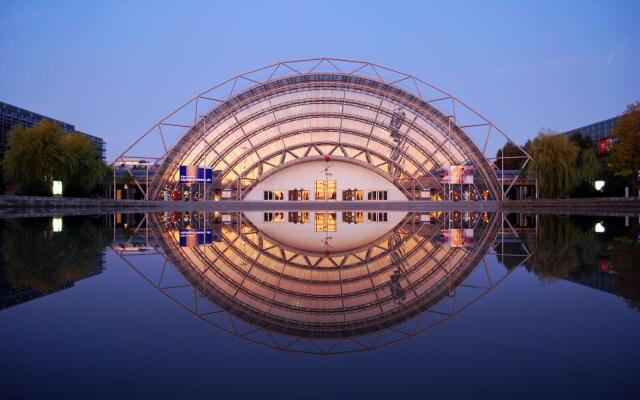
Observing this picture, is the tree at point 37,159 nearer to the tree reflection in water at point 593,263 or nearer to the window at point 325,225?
the window at point 325,225

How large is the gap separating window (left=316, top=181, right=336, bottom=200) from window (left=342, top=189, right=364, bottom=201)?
1.75 metres

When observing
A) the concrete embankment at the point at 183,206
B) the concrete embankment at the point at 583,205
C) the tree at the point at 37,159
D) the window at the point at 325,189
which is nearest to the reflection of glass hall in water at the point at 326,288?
the concrete embankment at the point at 183,206

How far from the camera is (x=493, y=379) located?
389 centimetres

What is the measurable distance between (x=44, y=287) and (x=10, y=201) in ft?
150

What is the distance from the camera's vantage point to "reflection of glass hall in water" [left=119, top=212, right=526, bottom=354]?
5582 millimetres

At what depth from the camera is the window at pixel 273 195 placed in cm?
8669

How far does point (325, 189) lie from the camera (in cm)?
8775

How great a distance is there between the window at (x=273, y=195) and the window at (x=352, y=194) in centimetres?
982

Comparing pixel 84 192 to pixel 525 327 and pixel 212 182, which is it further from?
pixel 525 327

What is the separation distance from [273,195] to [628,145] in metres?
50.3

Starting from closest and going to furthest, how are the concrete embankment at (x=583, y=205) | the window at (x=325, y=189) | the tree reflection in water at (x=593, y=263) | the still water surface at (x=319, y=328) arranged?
1. the still water surface at (x=319, y=328)
2. the tree reflection in water at (x=593, y=263)
3. the concrete embankment at (x=583, y=205)
4. the window at (x=325, y=189)

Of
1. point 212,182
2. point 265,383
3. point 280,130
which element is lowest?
point 265,383

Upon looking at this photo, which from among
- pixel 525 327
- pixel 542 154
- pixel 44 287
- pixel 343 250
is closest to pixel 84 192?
pixel 542 154

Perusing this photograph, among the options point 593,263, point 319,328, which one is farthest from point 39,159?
point 319,328
